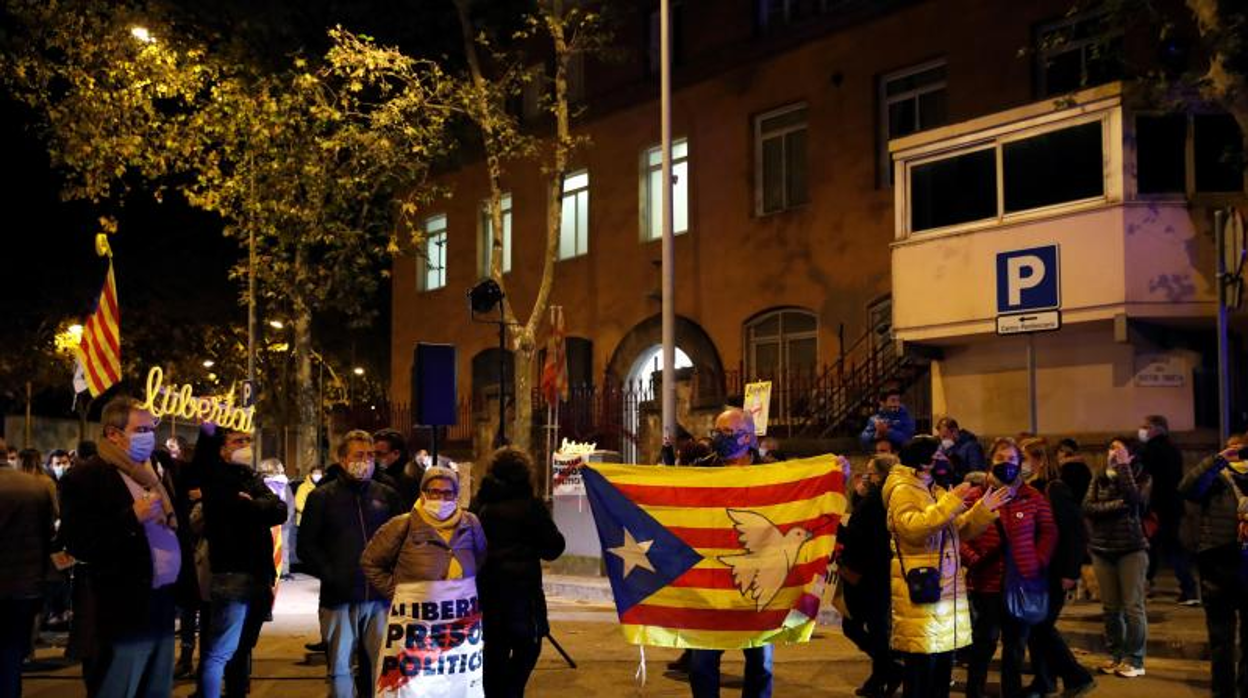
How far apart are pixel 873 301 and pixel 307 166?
10.7 m

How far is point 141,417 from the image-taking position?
25.0 ft

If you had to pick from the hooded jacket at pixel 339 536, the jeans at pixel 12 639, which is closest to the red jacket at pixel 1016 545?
the hooded jacket at pixel 339 536

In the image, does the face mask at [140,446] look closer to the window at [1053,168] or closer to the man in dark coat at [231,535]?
the man in dark coat at [231,535]

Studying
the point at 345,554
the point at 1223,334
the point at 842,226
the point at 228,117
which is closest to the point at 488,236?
the point at 228,117

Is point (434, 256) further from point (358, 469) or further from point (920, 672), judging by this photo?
point (920, 672)

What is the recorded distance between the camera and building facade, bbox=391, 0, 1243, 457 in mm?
18984

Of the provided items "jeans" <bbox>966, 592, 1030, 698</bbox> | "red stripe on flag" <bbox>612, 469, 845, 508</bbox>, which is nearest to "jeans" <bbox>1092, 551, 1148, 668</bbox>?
"jeans" <bbox>966, 592, 1030, 698</bbox>

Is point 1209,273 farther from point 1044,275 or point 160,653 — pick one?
point 160,653

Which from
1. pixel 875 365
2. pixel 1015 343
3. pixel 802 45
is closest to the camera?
pixel 1015 343

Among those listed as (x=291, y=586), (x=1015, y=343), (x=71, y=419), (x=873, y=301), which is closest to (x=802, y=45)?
(x=873, y=301)

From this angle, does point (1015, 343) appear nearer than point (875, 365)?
Yes

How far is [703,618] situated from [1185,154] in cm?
1328

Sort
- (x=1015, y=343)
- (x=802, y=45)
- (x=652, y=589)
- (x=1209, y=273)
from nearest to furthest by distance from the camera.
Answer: (x=652, y=589)
(x=1209, y=273)
(x=1015, y=343)
(x=802, y=45)

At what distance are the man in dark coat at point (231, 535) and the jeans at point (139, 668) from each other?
1569mm
